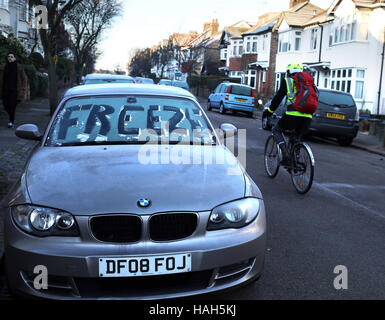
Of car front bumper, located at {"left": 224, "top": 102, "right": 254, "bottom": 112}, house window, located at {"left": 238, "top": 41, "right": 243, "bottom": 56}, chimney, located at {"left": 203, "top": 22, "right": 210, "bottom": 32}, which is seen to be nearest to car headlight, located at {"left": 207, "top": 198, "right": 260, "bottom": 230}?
car front bumper, located at {"left": 224, "top": 102, "right": 254, "bottom": 112}

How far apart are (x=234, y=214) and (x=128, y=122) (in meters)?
1.72

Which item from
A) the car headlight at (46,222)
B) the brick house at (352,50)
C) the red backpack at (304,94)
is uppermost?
the brick house at (352,50)

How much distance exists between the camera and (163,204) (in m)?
3.12

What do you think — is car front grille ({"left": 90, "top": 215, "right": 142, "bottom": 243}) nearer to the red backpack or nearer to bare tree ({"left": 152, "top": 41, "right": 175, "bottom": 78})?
the red backpack

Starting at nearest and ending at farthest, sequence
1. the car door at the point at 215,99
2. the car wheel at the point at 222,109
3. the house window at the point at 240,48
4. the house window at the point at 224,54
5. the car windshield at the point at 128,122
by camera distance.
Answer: the car windshield at the point at 128,122 → the car wheel at the point at 222,109 → the car door at the point at 215,99 → the house window at the point at 240,48 → the house window at the point at 224,54

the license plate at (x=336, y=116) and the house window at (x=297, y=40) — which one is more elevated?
the house window at (x=297, y=40)

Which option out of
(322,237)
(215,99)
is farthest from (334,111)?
(215,99)

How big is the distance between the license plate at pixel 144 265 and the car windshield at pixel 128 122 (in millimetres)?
1577

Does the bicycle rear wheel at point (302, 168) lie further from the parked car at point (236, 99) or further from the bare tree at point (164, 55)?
the bare tree at point (164, 55)

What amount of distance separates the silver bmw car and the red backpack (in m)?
4.02

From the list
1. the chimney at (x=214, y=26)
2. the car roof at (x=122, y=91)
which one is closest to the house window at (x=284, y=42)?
the car roof at (x=122, y=91)

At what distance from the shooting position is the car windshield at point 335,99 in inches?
621

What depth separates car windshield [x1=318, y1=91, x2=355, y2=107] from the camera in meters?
15.8

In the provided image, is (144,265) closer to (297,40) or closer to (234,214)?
(234,214)
